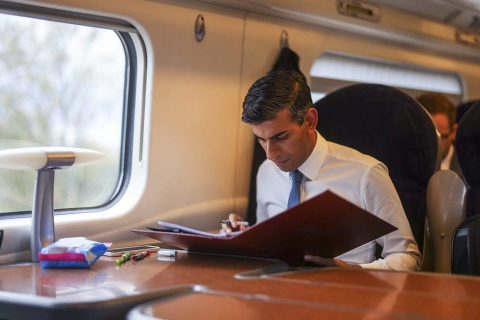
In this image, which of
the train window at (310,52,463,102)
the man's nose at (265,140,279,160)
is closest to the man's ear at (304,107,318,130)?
the man's nose at (265,140,279,160)

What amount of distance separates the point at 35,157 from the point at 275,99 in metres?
0.82

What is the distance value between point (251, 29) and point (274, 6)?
0.48 feet

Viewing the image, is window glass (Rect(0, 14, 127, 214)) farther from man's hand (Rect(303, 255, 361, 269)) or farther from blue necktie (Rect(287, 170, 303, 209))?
man's hand (Rect(303, 255, 361, 269))

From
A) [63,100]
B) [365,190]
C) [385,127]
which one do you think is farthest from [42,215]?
[385,127]

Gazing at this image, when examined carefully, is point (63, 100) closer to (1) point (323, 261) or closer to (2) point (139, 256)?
(2) point (139, 256)

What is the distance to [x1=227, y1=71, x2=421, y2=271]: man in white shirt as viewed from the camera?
263 centimetres

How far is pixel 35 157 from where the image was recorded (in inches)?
97.2

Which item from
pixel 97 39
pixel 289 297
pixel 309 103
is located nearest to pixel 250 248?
pixel 289 297

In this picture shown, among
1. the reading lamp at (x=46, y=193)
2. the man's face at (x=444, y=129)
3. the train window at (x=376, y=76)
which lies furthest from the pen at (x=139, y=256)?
the man's face at (x=444, y=129)

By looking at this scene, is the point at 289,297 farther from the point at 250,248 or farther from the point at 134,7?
the point at 134,7

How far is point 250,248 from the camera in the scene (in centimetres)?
229

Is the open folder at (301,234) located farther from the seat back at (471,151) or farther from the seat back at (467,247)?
the seat back at (471,151)

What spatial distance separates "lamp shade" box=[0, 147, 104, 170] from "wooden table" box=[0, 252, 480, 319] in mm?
343

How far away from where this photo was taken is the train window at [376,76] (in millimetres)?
4109
